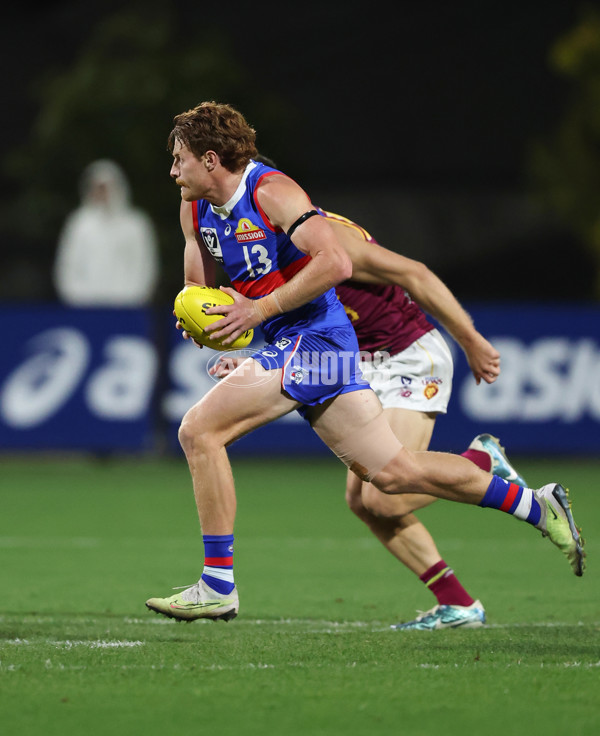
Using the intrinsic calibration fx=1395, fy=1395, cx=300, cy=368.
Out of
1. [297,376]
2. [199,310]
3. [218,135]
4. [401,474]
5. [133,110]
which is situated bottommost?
[401,474]

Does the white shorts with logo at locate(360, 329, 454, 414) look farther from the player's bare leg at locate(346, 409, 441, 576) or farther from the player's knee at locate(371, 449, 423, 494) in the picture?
the player's knee at locate(371, 449, 423, 494)

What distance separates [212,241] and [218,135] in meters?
0.45

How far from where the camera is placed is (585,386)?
13.6 meters

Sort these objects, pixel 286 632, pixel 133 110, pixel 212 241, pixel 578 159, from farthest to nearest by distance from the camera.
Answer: pixel 578 159 < pixel 133 110 < pixel 286 632 < pixel 212 241

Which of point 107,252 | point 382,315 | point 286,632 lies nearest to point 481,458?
point 382,315

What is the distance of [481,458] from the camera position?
21.7 ft

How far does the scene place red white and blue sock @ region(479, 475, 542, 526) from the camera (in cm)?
588

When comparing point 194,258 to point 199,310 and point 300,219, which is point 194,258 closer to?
point 199,310

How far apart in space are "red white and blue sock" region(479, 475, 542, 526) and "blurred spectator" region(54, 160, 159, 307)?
8.48 metres

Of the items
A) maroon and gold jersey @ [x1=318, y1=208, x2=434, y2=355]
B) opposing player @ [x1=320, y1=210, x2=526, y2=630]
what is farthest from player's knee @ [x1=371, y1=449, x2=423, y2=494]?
maroon and gold jersey @ [x1=318, y1=208, x2=434, y2=355]

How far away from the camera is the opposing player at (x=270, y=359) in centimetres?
555

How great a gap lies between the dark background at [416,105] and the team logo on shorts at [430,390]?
22.6 m

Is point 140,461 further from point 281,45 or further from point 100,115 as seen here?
point 281,45

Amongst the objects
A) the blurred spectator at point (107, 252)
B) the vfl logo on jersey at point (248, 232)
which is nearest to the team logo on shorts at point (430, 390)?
the vfl logo on jersey at point (248, 232)
